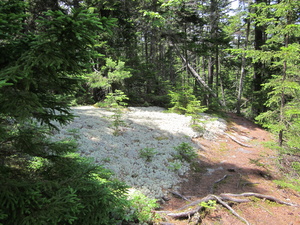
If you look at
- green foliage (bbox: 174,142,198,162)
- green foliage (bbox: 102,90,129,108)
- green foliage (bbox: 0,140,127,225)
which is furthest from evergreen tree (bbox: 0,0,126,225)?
green foliage (bbox: 102,90,129,108)

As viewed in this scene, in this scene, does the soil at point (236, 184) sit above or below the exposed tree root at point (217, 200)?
below

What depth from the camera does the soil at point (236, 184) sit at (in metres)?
4.30

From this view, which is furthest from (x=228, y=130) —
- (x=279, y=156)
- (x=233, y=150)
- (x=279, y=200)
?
(x=279, y=200)

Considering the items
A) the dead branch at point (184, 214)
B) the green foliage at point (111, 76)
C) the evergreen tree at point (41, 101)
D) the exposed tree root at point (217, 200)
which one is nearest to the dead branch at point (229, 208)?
the exposed tree root at point (217, 200)

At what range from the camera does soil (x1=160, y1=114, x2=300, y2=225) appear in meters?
4.30

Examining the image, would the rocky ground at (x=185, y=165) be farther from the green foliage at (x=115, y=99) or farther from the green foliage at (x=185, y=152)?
the green foliage at (x=115, y=99)

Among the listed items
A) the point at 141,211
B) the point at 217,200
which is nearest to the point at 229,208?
the point at 217,200

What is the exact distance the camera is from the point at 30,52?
181 centimetres

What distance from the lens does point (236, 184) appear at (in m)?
5.97

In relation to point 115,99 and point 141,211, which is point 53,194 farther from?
point 115,99

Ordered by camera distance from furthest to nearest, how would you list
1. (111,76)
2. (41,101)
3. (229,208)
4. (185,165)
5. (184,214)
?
(111,76) < (185,165) < (229,208) < (184,214) < (41,101)

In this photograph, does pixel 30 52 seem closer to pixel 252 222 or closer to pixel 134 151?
pixel 252 222

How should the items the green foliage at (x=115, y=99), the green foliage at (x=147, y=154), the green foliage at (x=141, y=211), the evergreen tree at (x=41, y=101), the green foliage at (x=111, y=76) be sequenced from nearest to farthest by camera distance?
1. the evergreen tree at (x=41, y=101)
2. the green foliage at (x=141, y=211)
3. the green foliage at (x=147, y=154)
4. the green foliage at (x=115, y=99)
5. the green foliage at (x=111, y=76)

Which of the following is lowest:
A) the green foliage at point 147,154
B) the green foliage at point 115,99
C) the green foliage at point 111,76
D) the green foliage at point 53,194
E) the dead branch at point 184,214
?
the dead branch at point 184,214
